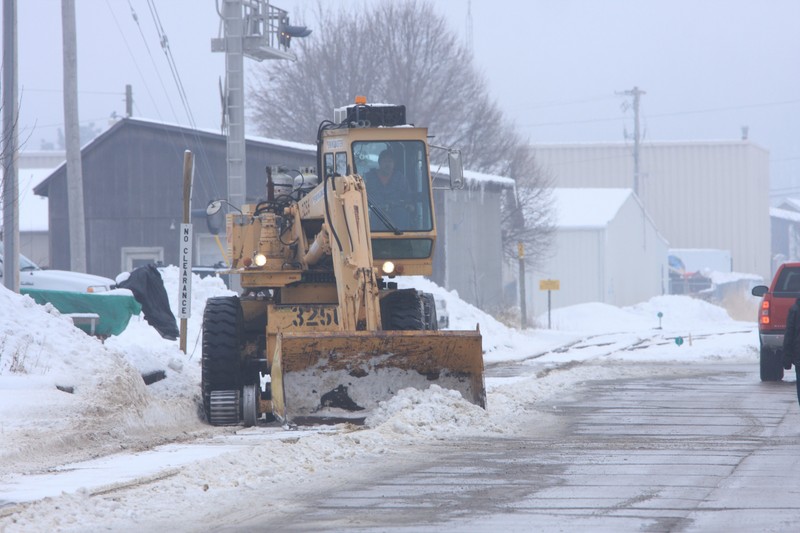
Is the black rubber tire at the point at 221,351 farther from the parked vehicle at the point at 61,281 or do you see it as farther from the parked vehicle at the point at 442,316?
the parked vehicle at the point at 442,316

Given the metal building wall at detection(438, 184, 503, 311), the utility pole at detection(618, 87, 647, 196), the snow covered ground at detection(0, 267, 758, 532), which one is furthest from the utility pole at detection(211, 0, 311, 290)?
the utility pole at detection(618, 87, 647, 196)

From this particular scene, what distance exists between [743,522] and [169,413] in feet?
27.2

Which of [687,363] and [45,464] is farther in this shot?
[687,363]

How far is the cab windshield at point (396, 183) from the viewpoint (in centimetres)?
1530

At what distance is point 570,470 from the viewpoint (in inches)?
393

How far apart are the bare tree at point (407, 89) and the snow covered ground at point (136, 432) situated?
35813mm

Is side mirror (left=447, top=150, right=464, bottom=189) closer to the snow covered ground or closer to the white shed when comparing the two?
the snow covered ground

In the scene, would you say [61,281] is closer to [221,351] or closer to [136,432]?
[221,351]

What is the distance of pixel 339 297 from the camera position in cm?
1363

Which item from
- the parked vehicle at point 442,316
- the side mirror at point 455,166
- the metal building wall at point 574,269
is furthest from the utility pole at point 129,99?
the side mirror at point 455,166

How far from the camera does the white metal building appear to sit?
293 ft

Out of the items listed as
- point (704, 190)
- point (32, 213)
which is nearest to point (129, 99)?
point (32, 213)

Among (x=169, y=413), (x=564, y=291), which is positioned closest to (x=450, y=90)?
(x=564, y=291)

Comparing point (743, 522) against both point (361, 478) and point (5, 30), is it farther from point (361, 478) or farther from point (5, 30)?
point (5, 30)
